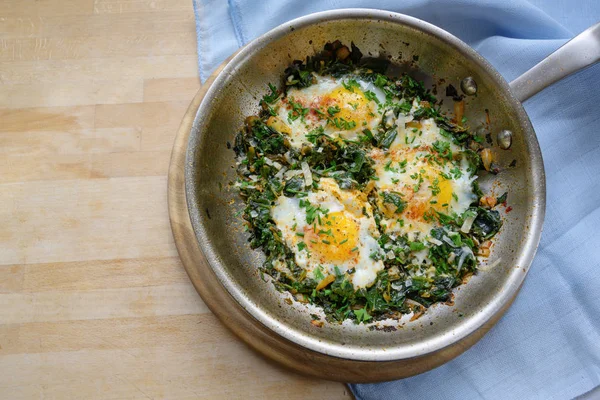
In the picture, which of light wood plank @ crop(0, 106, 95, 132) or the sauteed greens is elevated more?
the sauteed greens

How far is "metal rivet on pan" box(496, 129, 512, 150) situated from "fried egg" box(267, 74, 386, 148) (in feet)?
2.50

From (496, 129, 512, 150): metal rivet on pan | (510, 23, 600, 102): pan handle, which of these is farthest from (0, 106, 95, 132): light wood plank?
(510, 23, 600, 102): pan handle

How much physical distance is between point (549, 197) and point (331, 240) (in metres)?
1.54

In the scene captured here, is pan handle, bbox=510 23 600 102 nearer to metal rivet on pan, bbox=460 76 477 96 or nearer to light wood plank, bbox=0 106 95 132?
metal rivet on pan, bbox=460 76 477 96

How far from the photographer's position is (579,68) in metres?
3.09

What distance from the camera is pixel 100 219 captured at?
346 cm

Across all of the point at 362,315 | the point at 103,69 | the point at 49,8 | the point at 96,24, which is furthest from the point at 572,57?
the point at 49,8

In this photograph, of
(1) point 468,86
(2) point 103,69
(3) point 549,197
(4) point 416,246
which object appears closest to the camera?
(4) point 416,246

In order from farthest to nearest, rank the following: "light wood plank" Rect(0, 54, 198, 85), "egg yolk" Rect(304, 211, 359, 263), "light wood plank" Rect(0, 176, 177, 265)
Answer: "light wood plank" Rect(0, 54, 198, 85), "light wood plank" Rect(0, 176, 177, 265), "egg yolk" Rect(304, 211, 359, 263)

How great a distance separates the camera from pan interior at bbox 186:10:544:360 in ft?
9.14

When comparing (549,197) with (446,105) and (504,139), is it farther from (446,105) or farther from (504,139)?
(446,105)

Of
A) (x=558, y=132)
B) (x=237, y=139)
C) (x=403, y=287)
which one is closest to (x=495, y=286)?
(x=403, y=287)

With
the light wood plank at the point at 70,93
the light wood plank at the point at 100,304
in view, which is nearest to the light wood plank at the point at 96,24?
the light wood plank at the point at 70,93

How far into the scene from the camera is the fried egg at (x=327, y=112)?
334cm
